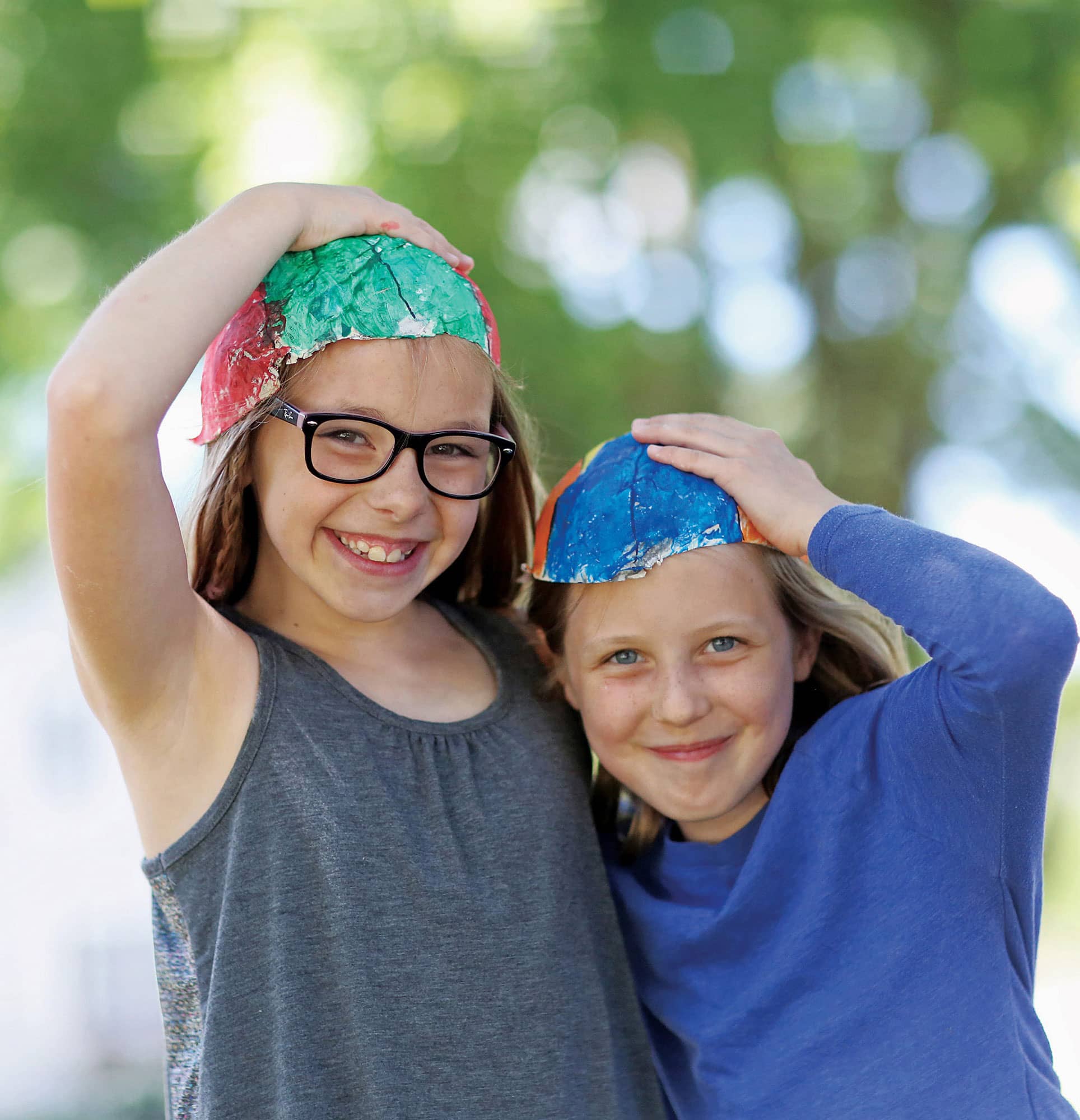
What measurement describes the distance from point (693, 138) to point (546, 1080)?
5.29 meters

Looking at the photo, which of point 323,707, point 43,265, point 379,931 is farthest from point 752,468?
point 43,265

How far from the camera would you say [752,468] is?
2.16 m

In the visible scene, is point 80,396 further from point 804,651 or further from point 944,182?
point 944,182

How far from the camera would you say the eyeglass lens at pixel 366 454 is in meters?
1.98

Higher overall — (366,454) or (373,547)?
(366,454)

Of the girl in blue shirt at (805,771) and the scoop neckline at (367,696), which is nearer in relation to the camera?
the girl in blue shirt at (805,771)

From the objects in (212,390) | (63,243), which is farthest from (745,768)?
(63,243)

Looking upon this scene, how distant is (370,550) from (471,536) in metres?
0.49

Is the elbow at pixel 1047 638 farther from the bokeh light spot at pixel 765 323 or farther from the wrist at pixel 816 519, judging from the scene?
the bokeh light spot at pixel 765 323

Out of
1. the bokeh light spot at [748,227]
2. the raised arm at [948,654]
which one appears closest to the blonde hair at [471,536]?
the raised arm at [948,654]

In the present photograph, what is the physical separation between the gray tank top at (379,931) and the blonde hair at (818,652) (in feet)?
0.80

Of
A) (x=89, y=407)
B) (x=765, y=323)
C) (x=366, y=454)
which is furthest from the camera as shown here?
(x=765, y=323)

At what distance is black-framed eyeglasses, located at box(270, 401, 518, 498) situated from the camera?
1.95m

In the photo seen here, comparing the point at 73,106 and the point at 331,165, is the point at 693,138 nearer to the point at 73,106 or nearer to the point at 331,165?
the point at 331,165
